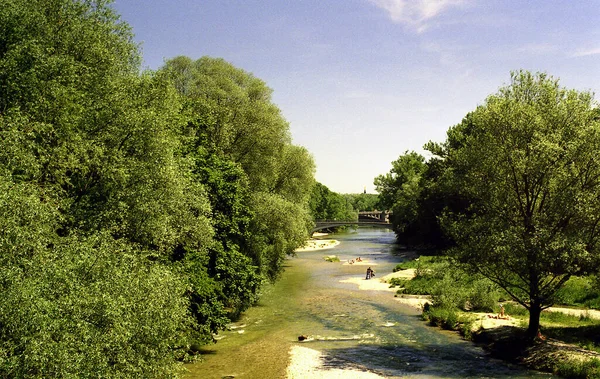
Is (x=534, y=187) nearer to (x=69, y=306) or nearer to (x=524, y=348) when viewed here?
(x=524, y=348)

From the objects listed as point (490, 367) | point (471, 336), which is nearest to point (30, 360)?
point (490, 367)

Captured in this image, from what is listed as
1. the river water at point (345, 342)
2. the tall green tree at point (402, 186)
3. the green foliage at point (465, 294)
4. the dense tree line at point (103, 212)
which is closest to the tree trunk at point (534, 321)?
the river water at point (345, 342)

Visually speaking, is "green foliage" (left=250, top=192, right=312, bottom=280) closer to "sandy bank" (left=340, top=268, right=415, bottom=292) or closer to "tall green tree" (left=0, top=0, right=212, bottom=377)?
"tall green tree" (left=0, top=0, right=212, bottom=377)

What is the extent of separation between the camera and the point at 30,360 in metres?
13.5

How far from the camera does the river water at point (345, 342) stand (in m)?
28.6

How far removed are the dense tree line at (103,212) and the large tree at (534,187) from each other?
743 inches

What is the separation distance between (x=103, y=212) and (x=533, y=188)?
2714 centimetres

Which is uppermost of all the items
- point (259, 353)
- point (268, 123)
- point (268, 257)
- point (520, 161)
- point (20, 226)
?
point (268, 123)

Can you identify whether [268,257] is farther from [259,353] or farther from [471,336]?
[471,336]

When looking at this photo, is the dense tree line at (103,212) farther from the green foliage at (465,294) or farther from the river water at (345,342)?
the green foliage at (465,294)

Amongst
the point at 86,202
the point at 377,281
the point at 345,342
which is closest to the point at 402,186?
the point at 377,281

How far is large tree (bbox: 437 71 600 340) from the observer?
27.9m

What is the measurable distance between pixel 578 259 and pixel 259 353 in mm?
21624

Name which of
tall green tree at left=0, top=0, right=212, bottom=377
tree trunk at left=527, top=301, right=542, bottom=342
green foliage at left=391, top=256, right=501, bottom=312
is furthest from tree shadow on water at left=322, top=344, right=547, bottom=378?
tall green tree at left=0, top=0, right=212, bottom=377
